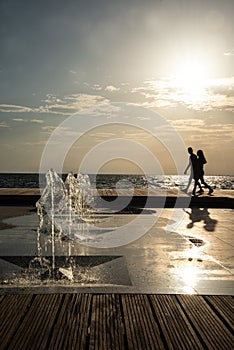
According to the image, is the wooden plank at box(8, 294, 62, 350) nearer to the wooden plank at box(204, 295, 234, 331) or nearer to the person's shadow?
the wooden plank at box(204, 295, 234, 331)

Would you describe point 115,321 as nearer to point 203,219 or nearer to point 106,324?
point 106,324

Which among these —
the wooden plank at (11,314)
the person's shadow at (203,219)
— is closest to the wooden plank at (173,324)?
the wooden plank at (11,314)

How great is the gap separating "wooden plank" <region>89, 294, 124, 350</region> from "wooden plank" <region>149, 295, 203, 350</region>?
1.24ft

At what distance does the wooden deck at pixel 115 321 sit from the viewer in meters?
3.11

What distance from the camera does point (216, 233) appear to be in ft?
29.1

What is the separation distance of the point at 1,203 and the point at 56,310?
40.1ft

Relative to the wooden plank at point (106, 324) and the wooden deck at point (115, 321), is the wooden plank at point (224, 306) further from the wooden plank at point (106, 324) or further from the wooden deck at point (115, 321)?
the wooden plank at point (106, 324)

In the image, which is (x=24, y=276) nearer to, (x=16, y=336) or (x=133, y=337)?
(x=16, y=336)

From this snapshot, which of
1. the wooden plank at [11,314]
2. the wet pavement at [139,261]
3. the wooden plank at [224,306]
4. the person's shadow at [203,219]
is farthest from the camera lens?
the person's shadow at [203,219]

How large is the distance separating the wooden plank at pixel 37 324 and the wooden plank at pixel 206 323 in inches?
50.2

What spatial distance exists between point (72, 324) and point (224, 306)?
1569mm

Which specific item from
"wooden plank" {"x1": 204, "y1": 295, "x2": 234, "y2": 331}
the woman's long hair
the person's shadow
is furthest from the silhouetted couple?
"wooden plank" {"x1": 204, "y1": 295, "x2": 234, "y2": 331}

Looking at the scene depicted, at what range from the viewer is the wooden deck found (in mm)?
3113

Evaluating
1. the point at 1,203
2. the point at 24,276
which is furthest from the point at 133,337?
the point at 1,203
